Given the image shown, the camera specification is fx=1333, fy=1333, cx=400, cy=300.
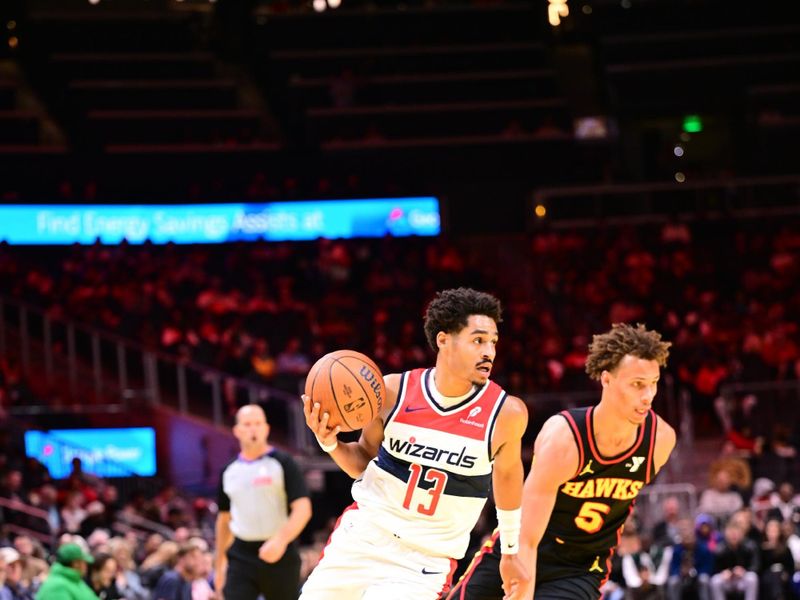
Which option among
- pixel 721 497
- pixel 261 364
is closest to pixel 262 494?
pixel 721 497

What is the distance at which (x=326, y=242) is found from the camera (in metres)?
24.5

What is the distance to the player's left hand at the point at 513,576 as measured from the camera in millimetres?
6180

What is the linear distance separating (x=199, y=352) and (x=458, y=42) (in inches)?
423

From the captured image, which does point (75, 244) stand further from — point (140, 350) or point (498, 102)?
point (498, 102)

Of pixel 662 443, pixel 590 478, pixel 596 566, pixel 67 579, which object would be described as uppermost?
pixel 662 443

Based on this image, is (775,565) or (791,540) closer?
(775,565)

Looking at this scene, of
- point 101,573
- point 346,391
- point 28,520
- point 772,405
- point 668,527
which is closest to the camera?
point 346,391

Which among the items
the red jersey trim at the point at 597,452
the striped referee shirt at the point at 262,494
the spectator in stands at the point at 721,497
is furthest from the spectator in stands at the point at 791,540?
the red jersey trim at the point at 597,452

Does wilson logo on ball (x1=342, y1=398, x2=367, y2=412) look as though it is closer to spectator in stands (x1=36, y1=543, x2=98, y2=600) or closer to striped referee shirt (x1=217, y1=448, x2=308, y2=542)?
striped referee shirt (x1=217, y1=448, x2=308, y2=542)

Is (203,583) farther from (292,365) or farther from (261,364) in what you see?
(292,365)

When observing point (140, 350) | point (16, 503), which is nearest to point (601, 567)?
point (16, 503)

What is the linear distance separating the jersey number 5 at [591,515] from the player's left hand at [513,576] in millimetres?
559

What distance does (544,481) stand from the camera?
646 centimetres

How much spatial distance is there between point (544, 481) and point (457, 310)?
97 centimetres
